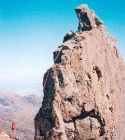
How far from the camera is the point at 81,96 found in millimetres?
29203

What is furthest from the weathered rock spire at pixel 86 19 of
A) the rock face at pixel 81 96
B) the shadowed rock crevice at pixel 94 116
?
the shadowed rock crevice at pixel 94 116

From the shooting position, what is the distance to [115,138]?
30797 millimetres

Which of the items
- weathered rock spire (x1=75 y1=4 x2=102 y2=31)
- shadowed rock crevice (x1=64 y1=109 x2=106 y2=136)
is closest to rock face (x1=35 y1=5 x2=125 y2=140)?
shadowed rock crevice (x1=64 y1=109 x2=106 y2=136)

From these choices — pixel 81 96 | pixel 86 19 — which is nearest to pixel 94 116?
pixel 81 96

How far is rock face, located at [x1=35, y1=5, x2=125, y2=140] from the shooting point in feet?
92.5

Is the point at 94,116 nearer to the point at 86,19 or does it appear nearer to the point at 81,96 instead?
the point at 81,96

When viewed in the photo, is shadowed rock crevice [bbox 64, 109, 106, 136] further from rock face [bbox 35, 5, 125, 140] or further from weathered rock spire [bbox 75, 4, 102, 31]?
weathered rock spire [bbox 75, 4, 102, 31]

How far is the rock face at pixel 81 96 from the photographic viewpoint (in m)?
28.2

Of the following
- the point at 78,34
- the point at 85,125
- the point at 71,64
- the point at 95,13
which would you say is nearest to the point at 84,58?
the point at 71,64

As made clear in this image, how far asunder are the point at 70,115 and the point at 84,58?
5982 millimetres

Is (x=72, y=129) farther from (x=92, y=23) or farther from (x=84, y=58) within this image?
(x=92, y=23)

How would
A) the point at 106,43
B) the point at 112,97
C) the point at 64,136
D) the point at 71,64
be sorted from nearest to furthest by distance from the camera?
the point at 64,136
the point at 71,64
the point at 112,97
the point at 106,43

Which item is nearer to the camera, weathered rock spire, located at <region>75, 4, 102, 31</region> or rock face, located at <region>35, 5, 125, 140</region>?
rock face, located at <region>35, 5, 125, 140</region>

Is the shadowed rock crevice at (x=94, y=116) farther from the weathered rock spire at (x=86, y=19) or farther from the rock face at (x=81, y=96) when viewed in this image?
the weathered rock spire at (x=86, y=19)
